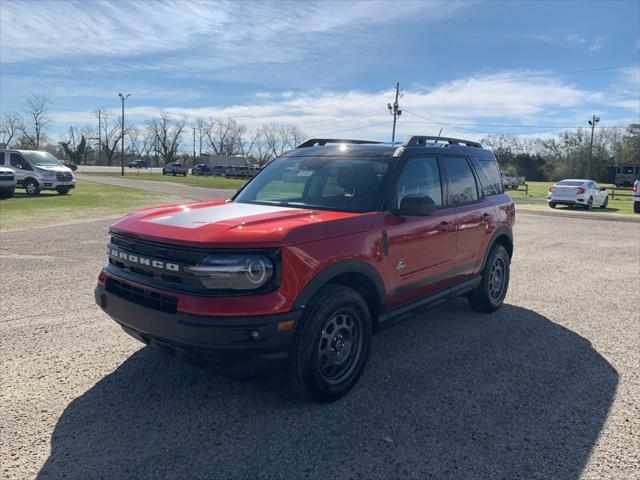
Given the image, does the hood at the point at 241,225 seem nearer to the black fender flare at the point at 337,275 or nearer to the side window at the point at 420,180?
the black fender flare at the point at 337,275

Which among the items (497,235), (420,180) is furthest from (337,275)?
(497,235)

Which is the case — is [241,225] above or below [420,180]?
below

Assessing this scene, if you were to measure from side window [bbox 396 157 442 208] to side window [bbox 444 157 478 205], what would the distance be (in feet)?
0.84

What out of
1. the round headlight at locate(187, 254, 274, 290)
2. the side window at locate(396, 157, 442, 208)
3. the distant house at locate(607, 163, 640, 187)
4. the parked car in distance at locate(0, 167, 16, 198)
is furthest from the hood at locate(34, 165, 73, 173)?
the distant house at locate(607, 163, 640, 187)

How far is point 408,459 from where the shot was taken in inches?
114

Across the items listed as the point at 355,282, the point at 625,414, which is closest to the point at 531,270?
the point at 625,414

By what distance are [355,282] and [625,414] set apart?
216 cm

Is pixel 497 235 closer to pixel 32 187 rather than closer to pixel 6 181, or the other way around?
pixel 6 181

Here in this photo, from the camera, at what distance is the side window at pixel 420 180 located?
421cm

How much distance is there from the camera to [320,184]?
14.5 feet

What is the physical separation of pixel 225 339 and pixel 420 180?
2441 millimetres

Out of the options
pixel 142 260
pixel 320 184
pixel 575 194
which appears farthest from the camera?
pixel 575 194

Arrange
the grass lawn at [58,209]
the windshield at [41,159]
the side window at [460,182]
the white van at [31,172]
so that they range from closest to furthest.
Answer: the side window at [460,182] < the grass lawn at [58,209] < the white van at [31,172] < the windshield at [41,159]

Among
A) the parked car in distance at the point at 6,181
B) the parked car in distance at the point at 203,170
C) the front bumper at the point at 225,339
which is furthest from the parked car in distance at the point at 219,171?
the front bumper at the point at 225,339
